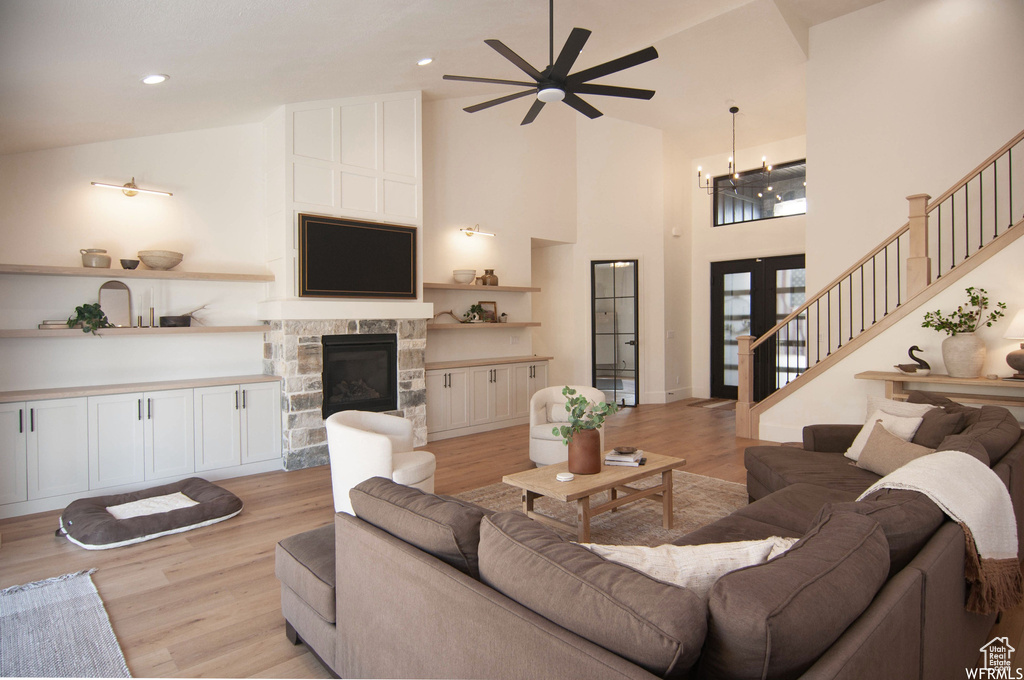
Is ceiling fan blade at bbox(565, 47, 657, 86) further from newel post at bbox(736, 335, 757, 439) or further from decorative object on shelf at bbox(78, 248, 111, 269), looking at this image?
decorative object on shelf at bbox(78, 248, 111, 269)

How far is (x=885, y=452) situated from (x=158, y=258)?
5.53m

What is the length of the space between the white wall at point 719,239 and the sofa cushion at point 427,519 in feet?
26.6

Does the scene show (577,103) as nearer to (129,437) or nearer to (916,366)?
(916,366)

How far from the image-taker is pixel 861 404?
18.4 feet

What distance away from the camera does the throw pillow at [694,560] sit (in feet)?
4.61

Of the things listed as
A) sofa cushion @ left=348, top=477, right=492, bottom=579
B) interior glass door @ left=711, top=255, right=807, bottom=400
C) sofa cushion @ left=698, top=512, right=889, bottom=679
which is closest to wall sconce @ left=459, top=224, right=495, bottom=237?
interior glass door @ left=711, top=255, right=807, bottom=400

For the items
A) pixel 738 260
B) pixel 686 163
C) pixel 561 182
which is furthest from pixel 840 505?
pixel 686 163

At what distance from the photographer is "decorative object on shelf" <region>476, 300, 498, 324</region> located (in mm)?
7244

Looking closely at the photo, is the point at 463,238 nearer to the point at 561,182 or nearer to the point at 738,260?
the point at 561,182

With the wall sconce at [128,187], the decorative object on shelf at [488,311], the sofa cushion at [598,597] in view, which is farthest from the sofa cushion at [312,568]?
the decorative object on shelf at [488,311]

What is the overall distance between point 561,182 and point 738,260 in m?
3.15

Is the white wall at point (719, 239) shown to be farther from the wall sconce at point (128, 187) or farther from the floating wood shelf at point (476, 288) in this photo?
the wall sconce at point (128, 187)

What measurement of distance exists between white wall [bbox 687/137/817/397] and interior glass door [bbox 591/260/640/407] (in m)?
1.36

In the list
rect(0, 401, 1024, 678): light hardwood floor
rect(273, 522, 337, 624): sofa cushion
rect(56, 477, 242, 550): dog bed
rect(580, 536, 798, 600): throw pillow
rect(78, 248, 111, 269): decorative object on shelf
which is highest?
rect(78, 248, 111, 269): decorative object on shelf
